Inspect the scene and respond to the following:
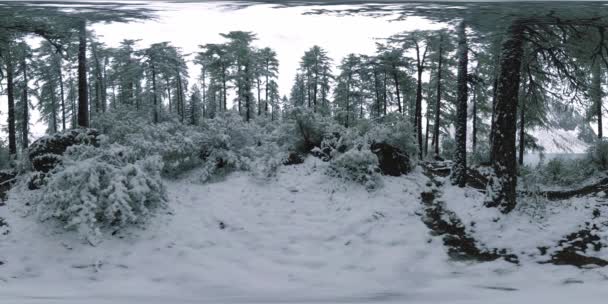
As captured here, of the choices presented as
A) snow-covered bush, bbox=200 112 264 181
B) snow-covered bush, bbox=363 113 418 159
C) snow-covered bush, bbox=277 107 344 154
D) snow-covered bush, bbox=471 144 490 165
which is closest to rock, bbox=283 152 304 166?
snow-covered bush, bbox=277 107 344 154

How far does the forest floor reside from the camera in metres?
3.62

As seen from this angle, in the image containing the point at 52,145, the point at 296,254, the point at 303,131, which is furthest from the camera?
the point at 303,131

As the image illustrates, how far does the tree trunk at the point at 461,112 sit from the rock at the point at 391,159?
4.21 ft

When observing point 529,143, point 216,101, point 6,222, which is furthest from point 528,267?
point 216,101

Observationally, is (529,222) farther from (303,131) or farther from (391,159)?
(303,131)

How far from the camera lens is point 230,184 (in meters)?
7.32

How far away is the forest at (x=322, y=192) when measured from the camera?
13.8 feet

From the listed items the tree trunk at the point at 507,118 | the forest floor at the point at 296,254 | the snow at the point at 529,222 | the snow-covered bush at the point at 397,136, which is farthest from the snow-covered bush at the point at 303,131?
the tree trunk at the point at 507,118

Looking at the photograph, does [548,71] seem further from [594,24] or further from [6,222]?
[6,222]

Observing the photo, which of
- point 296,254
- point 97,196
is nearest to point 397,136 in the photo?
point 296,254

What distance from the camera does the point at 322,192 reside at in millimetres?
7172

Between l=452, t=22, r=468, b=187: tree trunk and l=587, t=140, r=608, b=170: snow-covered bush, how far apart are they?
5.66 metres

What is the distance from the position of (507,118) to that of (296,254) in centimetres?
507

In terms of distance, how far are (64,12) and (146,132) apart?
3210mm
